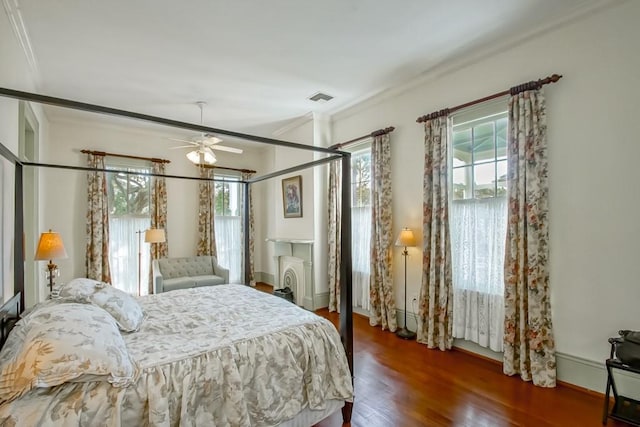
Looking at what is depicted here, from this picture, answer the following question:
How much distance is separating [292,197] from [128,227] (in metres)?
2.85

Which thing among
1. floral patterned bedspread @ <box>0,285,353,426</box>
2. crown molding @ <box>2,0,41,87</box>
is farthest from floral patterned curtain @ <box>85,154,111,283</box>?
floral patterned bedspread @ <box>0,285,353,426</box>

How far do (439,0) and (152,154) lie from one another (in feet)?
16.8

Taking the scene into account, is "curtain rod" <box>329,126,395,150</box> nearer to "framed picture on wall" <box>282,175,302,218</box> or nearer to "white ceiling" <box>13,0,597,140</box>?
"white ceiling" <box>13,0,597,140</box>

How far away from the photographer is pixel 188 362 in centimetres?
155

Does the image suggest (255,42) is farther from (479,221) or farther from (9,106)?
(479,221)

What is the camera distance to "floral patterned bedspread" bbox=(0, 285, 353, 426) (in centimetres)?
128

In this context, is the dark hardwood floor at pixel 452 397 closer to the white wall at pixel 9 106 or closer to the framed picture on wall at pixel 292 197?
the white wall at pixel 9 106

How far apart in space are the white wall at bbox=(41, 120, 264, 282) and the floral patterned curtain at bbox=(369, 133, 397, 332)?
3652 mm

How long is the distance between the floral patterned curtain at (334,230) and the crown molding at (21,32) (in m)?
3.53

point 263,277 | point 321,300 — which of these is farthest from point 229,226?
point 321,300

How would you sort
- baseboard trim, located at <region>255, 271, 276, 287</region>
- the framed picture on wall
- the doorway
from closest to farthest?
the doorway < the framed picture on wall < baseboard trim, located at <region>255, 271, 276, 287</region>

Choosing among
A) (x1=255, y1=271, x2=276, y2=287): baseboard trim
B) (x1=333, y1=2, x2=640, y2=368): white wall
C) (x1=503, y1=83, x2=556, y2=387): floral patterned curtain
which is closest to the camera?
(x1=333, y1=2, x2=640, y2=368): white wall

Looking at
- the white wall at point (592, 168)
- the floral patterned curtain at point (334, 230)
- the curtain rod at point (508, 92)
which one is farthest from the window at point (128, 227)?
the white wall at point (592, 168)

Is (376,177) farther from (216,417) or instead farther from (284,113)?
(216,417)
